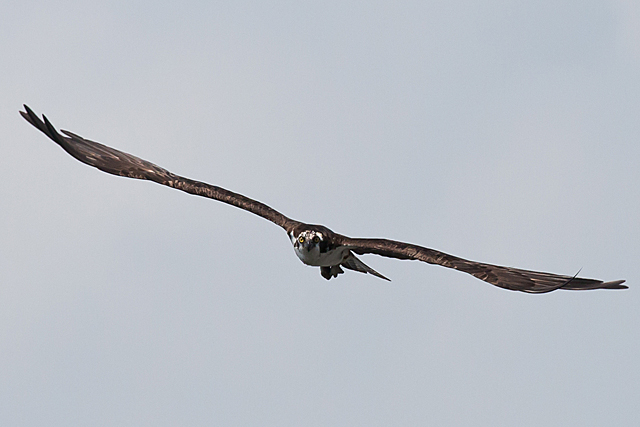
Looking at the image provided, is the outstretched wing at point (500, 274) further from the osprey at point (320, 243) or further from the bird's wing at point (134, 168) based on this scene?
the bird's wing at point (134, 168)

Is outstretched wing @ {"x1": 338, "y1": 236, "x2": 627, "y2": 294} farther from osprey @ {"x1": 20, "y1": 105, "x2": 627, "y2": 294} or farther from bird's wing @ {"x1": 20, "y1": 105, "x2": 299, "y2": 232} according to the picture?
bird's wing @ {"x1": 20, "y1": 105, "x2": 299, "y2": 232}

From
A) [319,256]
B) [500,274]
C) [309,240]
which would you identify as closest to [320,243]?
[309,240]

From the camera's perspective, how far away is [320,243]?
20344mm

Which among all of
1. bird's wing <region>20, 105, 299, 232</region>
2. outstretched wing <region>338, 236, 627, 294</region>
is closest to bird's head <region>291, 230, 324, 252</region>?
bird's wing <region>20, 105, 299, 232</region>

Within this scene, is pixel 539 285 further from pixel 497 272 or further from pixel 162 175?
pixel 162 175

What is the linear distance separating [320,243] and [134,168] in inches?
209

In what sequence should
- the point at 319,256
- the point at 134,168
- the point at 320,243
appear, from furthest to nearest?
the point at 134,168 < the point at 319,256 < the point at 320,243

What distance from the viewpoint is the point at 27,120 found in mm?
20969

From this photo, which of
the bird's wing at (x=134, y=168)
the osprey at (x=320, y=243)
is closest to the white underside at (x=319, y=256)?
the osprey at (x=320, y=243)

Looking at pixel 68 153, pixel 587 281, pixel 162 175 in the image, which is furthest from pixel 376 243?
pixel 68 153

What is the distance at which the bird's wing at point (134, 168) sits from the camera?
21234 millimetres

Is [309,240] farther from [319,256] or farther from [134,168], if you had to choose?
[134,168]

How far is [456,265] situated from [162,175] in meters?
7.53

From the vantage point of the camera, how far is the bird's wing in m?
21.2
